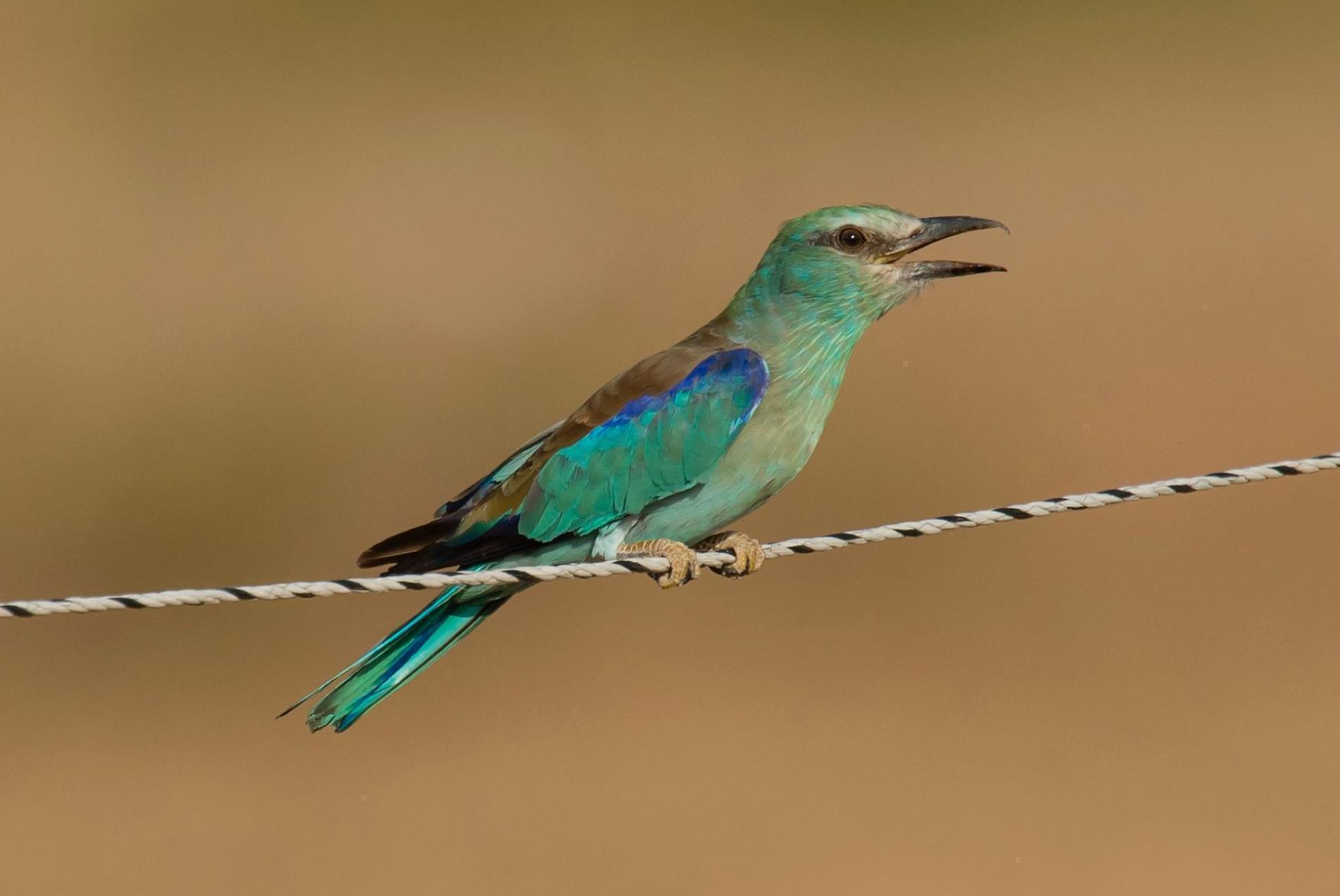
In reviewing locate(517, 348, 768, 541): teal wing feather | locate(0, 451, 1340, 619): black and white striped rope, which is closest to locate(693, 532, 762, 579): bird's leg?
locate(517, 348, 768, 541): teal wing feather

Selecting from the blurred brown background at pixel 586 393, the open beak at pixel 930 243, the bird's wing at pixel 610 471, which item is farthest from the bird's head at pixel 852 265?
the blurred brown background at pixel 586 393

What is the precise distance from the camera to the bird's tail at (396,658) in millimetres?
5105

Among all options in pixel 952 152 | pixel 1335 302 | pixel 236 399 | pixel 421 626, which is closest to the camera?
pixel 421 626

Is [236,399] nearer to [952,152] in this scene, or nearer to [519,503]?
[952,152]

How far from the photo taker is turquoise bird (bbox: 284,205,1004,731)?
16.9 ft

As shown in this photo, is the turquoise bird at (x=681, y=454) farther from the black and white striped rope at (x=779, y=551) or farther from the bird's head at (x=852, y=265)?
the black and white striped rope at (x=779, y=551)

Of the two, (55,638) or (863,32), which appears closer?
(55,638)

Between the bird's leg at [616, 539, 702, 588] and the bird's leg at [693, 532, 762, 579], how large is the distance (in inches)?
4.6

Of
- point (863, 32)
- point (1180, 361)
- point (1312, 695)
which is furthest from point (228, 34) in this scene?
point (1312, 695)

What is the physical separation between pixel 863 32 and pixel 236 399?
870 cm

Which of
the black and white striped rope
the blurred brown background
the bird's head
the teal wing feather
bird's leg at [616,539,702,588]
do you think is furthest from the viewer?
the blurred brown background

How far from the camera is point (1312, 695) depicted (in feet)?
37.8

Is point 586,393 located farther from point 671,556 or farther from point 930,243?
point 671,556

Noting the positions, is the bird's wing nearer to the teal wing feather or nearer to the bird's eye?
the teal wing feather
